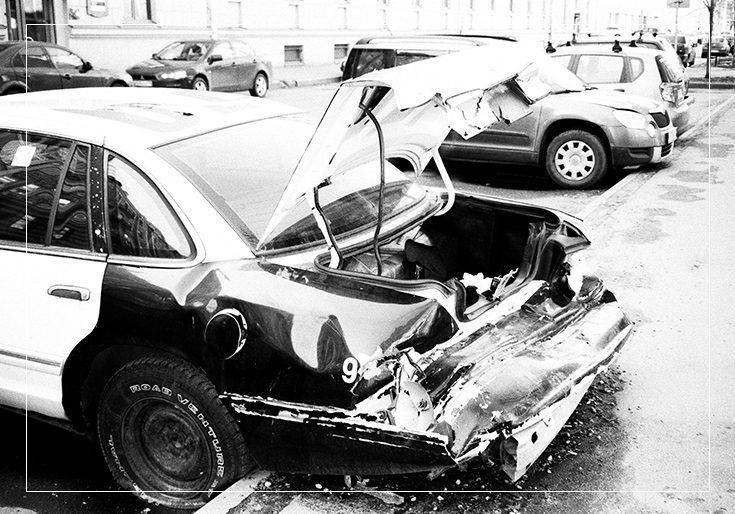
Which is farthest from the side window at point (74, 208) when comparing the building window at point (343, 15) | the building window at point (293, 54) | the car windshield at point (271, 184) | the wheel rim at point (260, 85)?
the building window at point (343, 15)

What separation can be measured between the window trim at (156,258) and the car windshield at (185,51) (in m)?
17.5

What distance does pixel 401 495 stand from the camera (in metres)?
3.36

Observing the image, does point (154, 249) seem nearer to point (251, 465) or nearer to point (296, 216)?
point (296, 216)

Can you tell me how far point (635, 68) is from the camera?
11414mm

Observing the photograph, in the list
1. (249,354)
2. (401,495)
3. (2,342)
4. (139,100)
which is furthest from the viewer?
(139,100)

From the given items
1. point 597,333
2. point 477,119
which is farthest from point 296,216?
point 597,333

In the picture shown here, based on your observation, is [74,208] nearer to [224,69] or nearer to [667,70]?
[667,70]

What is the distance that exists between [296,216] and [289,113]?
3.50 feet

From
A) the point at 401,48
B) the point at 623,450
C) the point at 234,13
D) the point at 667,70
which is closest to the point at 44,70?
the point at 401,48

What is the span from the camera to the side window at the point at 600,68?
11539 mm

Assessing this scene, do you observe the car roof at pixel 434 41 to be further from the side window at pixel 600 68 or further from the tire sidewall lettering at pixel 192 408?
the tire sidewall lettering at pixel 192 408

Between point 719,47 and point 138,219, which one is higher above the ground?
point 719,47

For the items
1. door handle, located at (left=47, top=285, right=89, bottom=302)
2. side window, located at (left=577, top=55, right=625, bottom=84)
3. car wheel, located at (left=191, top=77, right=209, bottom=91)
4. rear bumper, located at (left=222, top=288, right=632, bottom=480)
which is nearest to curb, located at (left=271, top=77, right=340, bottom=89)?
car wheel, located at (left=191, top=77, right=209, bottom=91)

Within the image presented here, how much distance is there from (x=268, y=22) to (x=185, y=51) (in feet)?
27.1
